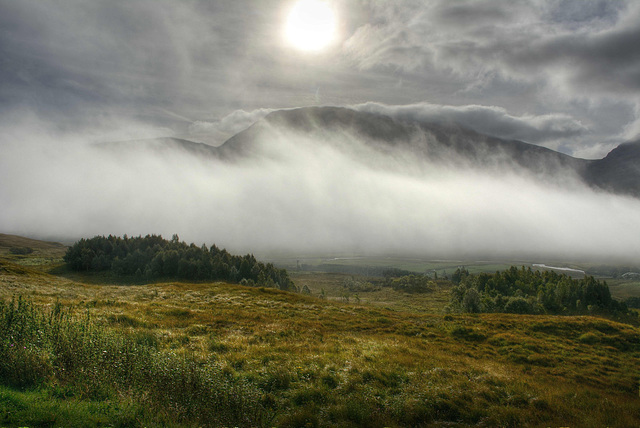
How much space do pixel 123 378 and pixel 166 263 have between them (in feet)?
250

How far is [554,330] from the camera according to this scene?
37.8 m

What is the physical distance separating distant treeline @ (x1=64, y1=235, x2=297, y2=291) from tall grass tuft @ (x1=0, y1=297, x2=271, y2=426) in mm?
64758

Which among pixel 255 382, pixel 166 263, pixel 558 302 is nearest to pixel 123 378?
pixel 255 382

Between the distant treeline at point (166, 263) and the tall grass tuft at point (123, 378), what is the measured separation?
64.8 meters

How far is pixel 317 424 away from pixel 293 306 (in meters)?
33.6

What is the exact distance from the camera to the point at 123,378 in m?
9.14

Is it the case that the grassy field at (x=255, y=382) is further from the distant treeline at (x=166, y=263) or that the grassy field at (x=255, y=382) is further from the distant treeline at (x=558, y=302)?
the distant treeline at (x=166, y=263)

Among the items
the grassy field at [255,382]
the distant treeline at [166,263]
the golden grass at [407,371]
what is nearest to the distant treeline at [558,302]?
the golden grass at [407,371]

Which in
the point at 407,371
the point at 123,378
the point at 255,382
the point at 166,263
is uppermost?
the point at 123,378

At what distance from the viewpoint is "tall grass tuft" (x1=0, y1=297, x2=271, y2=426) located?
8.20 meters

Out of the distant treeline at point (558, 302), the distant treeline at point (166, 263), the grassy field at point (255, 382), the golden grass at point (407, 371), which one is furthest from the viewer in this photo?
the distant treeline at point (166, 263)

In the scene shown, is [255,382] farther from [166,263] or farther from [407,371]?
[166,263]

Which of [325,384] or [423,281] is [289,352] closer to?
[325,384]

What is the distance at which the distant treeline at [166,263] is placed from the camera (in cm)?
7562
